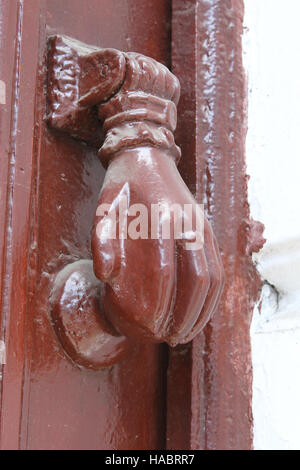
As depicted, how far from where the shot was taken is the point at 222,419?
49cm

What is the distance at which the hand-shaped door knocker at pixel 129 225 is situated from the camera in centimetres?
39

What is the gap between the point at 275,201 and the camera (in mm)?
539

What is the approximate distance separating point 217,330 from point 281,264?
90mm

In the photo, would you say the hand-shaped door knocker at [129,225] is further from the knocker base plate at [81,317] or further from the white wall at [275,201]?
the white wall at [275,201]

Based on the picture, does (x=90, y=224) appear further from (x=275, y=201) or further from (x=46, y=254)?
(x=275, y=201)

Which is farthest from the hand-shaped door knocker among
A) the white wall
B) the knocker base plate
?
the white wall

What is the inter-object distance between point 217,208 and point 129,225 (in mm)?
151

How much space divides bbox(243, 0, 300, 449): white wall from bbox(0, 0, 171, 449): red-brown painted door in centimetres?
10

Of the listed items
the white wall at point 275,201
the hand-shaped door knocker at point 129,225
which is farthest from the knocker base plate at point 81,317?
the white wall at point 275,201

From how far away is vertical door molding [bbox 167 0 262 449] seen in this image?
0.49 metres

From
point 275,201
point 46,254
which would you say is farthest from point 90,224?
point 275,201

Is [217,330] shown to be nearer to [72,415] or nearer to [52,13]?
[72,415]

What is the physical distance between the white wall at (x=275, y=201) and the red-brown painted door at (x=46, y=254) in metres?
0.10

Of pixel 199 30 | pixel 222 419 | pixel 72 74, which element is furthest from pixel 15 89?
pixel 222 419
